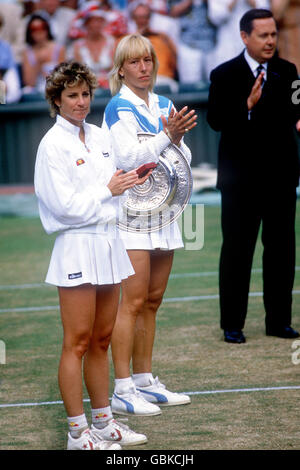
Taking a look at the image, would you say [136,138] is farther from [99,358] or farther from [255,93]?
[255,93]

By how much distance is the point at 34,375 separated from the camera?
6.12 meters

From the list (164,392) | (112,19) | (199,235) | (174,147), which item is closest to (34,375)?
(164,392)

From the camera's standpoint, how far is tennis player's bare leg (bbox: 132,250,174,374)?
539 cm

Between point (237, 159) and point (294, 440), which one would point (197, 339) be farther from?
point (294, 440)

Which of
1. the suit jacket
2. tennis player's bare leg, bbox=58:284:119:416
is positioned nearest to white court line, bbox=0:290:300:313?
the suit jacket

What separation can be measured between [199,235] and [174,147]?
6.37m

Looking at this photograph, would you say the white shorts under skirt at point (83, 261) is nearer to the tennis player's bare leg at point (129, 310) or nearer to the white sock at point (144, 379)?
the tennis player's bare leg at point (129, 310)

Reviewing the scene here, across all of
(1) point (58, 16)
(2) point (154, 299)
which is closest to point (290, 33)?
(1) point (58, 16)

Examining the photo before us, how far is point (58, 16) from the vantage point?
14.9m

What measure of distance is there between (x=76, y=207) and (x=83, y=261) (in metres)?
0.28

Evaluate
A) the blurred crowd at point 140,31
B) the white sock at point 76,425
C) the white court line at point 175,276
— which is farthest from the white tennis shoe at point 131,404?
the blurred crowd at point 140,31

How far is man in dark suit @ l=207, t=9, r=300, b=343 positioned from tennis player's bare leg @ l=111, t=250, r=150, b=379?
1.65 metres

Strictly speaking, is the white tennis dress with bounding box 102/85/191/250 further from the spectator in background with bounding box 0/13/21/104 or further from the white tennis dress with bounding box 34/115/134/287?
the spectator in background with bounding box 0/13/21/104

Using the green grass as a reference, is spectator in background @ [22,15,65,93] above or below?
above
